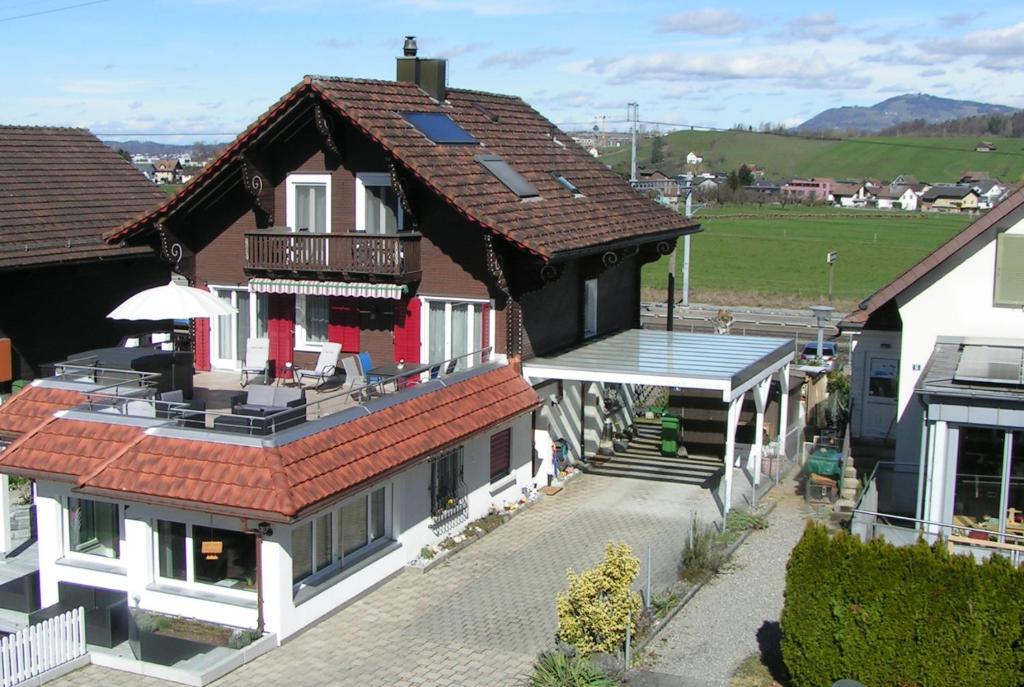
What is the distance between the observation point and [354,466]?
16188 millimetres

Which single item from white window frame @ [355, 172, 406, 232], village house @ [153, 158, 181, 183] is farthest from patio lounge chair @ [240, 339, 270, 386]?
village house @ [153, 158, 181, 183]

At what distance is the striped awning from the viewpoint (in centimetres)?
2159

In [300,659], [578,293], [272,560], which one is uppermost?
[578,293]

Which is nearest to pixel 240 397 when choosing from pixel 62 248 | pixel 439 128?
pixel 439 128

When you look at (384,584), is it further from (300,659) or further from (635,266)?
(635,266)

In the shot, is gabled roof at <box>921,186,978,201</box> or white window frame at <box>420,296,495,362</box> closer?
white window frame at <box>420,296,495,362</box>

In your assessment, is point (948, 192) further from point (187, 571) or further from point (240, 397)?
point (187, 571)

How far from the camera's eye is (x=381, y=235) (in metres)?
21.4

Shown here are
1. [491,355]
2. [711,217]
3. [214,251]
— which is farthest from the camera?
[711,217]

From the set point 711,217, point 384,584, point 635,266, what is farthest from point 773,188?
point 384,584

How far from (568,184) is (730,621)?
473 inches

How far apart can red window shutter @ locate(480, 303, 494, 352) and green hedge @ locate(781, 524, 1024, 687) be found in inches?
368

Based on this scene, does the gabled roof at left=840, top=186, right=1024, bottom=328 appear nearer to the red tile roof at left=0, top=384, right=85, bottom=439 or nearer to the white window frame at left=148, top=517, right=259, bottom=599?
the white window frame at left=148, top=517, right=259, bottom=599

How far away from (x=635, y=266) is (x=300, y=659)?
1623cm
